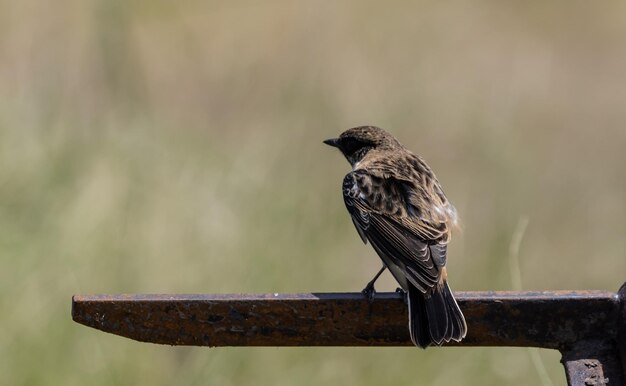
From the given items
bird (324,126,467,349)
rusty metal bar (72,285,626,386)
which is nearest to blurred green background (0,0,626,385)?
bird (324,126,467,349)

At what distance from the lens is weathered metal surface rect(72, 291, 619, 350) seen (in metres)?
4.16

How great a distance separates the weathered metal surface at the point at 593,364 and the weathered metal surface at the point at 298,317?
3cm

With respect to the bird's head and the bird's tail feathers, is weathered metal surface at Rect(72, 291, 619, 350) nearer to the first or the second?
the bird's tail feathers

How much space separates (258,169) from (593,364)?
3.39m

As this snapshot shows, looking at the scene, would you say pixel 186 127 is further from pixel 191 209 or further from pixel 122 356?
pixel 122 356

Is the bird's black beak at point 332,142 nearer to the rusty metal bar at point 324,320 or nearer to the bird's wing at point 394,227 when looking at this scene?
the bird's wing at point 394,227

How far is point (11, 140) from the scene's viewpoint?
6.88 metres

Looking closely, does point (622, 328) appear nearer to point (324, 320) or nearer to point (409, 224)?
point (324, 320)

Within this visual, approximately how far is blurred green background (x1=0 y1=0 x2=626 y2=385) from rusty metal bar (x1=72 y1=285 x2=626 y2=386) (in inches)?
32.4

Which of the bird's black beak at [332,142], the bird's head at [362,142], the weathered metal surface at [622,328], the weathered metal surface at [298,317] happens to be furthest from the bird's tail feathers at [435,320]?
the bird's black beak at [332,142]

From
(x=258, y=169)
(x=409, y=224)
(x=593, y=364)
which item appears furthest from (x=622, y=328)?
(x=258, y=169)

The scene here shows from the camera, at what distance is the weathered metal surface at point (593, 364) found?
160 inches

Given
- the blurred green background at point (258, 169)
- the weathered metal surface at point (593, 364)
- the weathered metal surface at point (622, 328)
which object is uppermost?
the weathered metal surface at point (622, 328)

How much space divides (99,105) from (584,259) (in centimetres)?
314
